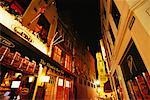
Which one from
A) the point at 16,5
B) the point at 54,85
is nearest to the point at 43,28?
the point at 16,5

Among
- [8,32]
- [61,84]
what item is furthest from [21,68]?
[61,84]

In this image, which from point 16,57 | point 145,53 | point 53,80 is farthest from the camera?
point 53,80

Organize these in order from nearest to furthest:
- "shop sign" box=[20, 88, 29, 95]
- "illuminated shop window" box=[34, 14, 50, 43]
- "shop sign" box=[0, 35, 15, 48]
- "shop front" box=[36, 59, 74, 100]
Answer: "shop sign" box=[0, 35, 15, 48], "shop sign" box=[20, 88, 29, 95], "shop front" box=[36, 59, 74, 100], "illuminated shop window" box=[34, 14, 50, 43]

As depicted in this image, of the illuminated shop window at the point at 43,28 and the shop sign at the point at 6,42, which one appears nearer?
the shop sign at the point at 6,42

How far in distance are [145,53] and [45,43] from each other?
7562 millimetres

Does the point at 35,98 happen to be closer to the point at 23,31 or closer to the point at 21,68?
the point at 21,68

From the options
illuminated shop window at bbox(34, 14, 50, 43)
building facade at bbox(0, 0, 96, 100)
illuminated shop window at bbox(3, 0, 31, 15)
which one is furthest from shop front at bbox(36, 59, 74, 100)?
illuminated shop window at bbox(3, 0, 31, 15)

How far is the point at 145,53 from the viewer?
13.6 ft

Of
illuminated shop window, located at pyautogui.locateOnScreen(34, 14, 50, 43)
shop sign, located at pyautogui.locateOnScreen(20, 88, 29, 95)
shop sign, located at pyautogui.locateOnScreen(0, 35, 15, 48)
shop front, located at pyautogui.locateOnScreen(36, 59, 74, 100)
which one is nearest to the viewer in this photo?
shop sign, located at pyautogui.locateOnScreen(0, 35, 15, 48)

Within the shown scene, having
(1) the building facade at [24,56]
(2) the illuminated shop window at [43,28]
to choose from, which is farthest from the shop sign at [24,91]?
(2) the illuminated shop window at [43,28]

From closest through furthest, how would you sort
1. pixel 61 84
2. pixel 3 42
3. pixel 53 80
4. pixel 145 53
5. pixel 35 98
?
pixel 145 53
pixel 3 42
pixel 35 98
pixel 53 80
pixel 61 84

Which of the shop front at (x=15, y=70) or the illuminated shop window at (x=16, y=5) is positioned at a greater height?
the illuminated shop window at (x=16, y=5)

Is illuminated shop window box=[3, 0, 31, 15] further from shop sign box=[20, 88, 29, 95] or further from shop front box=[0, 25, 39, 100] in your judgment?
shop sign box=[20, 88, 29, 95]

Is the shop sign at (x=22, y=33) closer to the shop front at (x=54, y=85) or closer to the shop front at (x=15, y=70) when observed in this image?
the shop front at (x=15, y=70)
